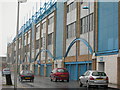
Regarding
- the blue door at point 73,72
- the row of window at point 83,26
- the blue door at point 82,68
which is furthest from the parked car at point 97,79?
the blue door at point 73,72

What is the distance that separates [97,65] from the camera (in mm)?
35375

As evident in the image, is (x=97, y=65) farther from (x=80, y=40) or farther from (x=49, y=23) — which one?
(x=49, y=23)

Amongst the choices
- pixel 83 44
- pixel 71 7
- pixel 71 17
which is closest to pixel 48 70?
pixel 71 17

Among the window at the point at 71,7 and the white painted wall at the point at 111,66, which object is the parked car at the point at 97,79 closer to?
the white painted wall at the point at 111,66

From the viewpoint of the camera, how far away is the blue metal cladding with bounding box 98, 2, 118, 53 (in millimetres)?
31656

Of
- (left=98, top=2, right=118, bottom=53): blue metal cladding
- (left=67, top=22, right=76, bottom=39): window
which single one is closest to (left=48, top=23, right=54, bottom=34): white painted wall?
(left=67, top=22, right=76, bottom=39): window

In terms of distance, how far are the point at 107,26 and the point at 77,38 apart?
9.75 metres

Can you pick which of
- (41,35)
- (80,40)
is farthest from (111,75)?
(41,35)

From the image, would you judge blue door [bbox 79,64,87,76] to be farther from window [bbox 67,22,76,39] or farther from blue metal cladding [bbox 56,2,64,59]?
blue metal cladding [bbox 56,2,64,59]

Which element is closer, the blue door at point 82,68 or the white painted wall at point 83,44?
the white painted wall at point 83,44

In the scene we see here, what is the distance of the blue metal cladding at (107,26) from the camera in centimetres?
A: 3166

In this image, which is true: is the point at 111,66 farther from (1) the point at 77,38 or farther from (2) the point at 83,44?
(1) the point at 77,38

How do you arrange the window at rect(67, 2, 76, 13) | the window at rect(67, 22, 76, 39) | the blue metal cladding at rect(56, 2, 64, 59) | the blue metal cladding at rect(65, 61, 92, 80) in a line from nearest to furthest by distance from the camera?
→ the blue metal cladding at rect(65, 61, 92, 80)
the window at rect(67, 22, 76, 39)
the window at rect(67, 2, 76, 13)
the blue metal cladding at rect(56, 2, 64, 59)

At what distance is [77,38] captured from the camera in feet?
140
